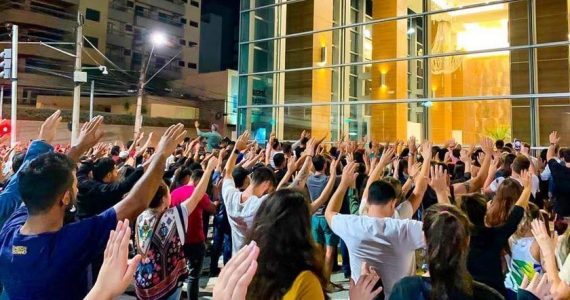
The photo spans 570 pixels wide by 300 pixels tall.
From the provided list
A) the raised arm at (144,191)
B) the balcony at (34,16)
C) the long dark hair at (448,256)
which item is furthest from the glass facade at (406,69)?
the balcony at (34,16)

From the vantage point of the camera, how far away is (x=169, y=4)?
2090 inches

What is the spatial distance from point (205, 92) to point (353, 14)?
29.6m

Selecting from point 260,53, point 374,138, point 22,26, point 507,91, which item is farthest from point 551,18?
point 22,26

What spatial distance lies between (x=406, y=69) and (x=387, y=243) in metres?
13.3

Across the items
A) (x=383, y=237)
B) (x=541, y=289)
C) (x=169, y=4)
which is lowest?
(x=541, y=289)

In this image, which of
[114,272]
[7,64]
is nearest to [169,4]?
[7,64]

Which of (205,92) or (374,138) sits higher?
(205,92)

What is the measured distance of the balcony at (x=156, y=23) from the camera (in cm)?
4965

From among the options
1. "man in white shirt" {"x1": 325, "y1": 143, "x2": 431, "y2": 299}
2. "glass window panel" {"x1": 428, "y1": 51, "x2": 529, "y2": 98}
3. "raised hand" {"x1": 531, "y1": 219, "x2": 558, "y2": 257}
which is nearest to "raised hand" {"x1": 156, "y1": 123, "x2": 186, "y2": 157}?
"man in white shirt" {"x1": 325, "y1": 143, "x2": 431, "y2": 299}

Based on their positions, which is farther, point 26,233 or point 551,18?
point 551,18

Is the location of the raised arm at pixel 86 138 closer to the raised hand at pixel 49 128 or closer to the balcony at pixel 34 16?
the raised hand at pixel 49 128

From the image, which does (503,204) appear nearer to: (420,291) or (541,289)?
(541,289)

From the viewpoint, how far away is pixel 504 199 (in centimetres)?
391

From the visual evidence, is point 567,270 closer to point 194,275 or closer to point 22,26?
point 194,275
